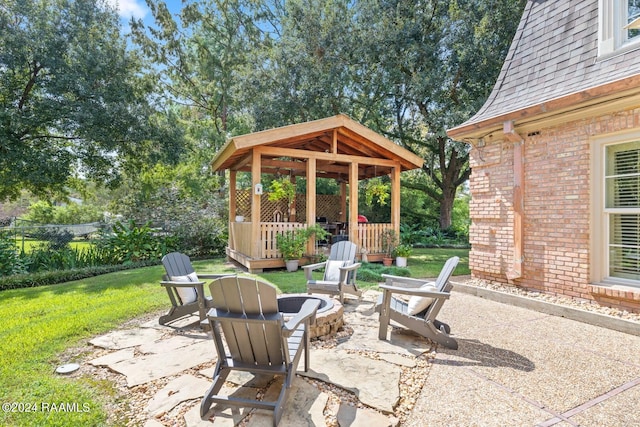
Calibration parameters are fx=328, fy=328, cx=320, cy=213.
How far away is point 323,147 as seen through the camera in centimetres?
1021

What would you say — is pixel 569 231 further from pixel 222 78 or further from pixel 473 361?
pixel 222 78

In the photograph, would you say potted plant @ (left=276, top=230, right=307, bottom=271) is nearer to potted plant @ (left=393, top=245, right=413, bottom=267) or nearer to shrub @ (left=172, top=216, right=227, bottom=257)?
potted plant @ (left=393, top=245, right=413, bottom=267)

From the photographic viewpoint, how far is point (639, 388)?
8.57ft

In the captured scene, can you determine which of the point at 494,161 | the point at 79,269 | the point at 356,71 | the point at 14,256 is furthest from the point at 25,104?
the point at 494,161

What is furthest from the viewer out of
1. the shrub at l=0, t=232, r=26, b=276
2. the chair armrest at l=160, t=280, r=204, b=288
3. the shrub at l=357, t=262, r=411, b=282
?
the shrub at l=0, t=232, r=26, b=276

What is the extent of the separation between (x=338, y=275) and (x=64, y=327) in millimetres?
3641

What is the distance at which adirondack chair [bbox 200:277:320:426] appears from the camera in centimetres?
227

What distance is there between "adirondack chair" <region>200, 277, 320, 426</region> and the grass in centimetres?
85

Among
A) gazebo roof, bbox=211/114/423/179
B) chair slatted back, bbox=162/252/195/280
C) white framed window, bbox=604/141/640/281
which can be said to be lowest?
chair slatted back, bbox=162/252/195/280

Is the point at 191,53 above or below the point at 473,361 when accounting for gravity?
above

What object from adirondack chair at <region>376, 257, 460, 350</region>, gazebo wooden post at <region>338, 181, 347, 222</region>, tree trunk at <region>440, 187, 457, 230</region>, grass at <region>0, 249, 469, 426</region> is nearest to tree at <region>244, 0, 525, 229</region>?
tree trunk at <region>440, 187, 457, 230</region>

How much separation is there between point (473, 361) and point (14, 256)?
32.7 ft

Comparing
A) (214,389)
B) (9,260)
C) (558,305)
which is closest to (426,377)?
(214,389)

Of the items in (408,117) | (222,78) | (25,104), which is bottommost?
(25,104)
